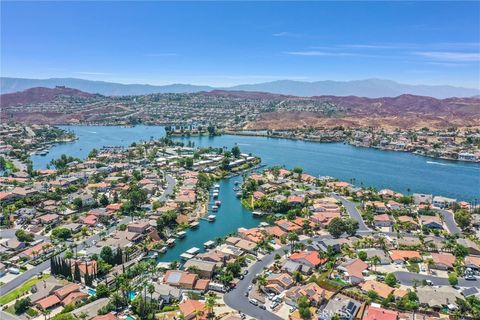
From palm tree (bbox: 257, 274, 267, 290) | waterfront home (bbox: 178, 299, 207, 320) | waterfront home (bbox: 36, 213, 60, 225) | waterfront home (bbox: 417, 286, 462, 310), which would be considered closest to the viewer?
waterfront home (bbox: 178, 299, 207, 320)

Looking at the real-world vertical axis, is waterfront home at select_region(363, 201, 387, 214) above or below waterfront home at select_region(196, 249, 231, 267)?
above

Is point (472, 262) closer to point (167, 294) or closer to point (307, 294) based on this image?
point (307, 294)

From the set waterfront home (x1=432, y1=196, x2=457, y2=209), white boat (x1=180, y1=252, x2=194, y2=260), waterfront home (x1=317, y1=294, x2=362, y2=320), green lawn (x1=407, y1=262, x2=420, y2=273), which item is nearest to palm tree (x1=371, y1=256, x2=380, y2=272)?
green lawn (x1=407, y1=262, x2=420, y2=273)

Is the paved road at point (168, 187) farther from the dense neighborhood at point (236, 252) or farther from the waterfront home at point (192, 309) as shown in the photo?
the waterfront home at point (192, 309)

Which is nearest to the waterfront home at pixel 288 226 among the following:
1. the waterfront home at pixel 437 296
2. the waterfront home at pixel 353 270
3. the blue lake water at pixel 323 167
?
the blue lake water at pixel 323 167

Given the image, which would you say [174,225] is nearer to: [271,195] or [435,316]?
[271,195]

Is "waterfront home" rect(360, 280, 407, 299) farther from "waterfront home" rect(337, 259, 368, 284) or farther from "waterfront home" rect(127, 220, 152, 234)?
"waterfront home" rect(127, 220, 152, 234)
